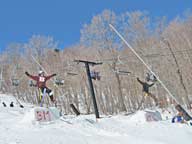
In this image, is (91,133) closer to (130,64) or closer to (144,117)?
(144,117)

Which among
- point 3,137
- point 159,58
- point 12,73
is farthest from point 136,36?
point 3,137

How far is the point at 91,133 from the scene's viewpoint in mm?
10641

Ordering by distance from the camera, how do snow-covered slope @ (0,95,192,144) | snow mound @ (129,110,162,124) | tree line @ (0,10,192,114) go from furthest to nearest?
tree line @ (0,10,192,114), snow mound @ (129,110,162,124), snow-covered slope @ (0,95,192,144)

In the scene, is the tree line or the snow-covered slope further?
the tree line

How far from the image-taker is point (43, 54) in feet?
141

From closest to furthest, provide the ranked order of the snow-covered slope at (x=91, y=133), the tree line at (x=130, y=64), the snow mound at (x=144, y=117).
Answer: the snow-covered slope at (x=91, y=133)
the snow mound at (x=144, y=117)
the tree line at (x=130, y=64)

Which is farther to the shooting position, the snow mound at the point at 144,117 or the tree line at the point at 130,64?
the tree line at the point at 130,64

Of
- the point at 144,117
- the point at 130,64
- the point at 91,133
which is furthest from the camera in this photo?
the point at 130,64

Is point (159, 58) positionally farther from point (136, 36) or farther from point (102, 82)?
point (102, 82)

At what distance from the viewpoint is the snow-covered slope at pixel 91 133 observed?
948 centimetres

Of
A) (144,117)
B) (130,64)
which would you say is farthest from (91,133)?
(130,64)

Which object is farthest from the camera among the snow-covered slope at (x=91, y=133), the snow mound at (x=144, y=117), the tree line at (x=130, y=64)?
the tree line at (x=130, y=64)

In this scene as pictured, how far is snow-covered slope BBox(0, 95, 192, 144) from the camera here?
948cm

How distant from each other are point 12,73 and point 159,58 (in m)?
21.4
